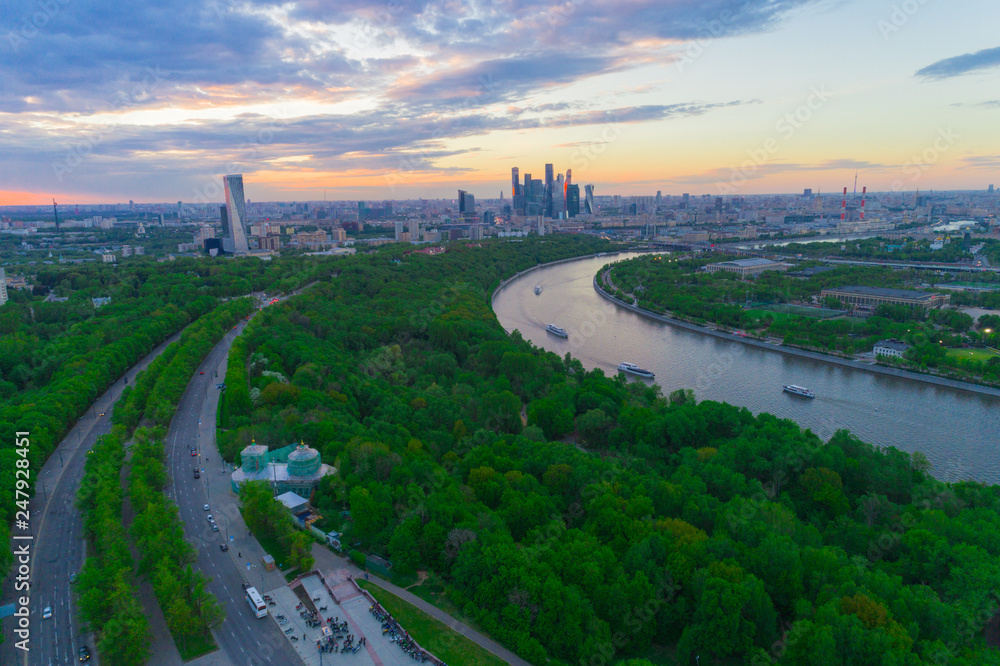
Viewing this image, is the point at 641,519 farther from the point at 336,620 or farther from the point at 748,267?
the point at 748,267

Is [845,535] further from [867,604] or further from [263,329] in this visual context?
[263,329]

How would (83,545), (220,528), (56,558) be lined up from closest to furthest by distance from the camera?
(56,558) < (83,545) < (220,528)

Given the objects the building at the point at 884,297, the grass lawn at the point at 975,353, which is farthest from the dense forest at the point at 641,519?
the building at the point at 884,297

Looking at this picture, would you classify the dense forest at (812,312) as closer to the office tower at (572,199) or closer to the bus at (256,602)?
the bus at (256,602)

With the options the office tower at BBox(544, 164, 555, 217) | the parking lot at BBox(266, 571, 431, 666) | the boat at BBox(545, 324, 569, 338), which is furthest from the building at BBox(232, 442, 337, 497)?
the office tower at BBox(544, 164, 555, 217)

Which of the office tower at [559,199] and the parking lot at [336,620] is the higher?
the office tower at [559,199]

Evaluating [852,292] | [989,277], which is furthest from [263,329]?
[989,277]

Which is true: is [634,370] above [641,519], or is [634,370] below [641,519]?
below

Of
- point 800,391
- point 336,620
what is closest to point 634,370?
point 800,391
